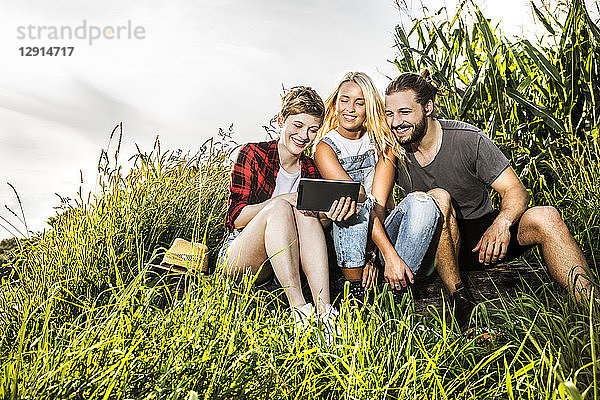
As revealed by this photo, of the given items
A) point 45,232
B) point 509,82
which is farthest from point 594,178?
point 45,232

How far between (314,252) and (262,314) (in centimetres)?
45

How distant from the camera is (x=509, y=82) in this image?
11.7 feet

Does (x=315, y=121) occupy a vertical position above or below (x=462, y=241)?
above

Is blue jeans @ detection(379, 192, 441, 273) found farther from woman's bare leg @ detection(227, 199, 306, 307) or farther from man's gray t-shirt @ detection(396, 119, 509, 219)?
woman's bare leg @ detection(227, 199, 306, 307)

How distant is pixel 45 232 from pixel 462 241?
231cm

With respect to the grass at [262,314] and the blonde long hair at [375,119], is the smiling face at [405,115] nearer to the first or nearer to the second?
the blonde long hair at [375,119]

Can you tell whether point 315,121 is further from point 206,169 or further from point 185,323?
point 206,169

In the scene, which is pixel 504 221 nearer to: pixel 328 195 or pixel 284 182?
pixel 328 195

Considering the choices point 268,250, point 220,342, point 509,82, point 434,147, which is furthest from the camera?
point 509,82

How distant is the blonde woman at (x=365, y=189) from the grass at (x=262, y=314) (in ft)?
0.67

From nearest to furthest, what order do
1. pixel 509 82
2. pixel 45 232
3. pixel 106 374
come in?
pixel 106 374, pixel 45 232, pixel 509 82

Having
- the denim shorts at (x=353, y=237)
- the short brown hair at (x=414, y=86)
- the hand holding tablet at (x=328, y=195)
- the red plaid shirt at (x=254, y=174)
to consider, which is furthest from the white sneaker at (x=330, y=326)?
the short brown hair at (x=414, y=86)

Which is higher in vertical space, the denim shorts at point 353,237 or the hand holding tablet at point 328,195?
the hand holding tablet at point 328,195

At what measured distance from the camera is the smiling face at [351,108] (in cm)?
264
